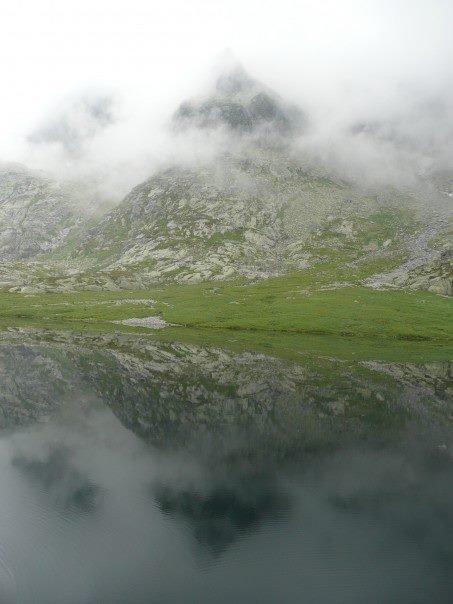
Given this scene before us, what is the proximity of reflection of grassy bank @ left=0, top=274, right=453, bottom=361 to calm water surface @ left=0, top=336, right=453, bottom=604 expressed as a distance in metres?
33.3

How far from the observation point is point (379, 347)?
8562 centimetres

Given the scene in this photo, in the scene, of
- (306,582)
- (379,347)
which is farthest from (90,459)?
(379,347)

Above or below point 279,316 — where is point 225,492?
below

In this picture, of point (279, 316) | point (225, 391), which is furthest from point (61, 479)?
point (279, 316)

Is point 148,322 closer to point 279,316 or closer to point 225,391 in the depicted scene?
point 279,316

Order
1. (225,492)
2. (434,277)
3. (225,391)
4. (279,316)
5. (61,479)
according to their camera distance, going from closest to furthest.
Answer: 1. (225,492)
2. (61,479)
3. (225,391)
4. (279,316)
5. (434,277)

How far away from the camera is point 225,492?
2794 centimetres

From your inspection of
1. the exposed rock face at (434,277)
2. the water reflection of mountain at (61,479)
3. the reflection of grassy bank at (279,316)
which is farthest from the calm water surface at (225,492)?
the exposed rock face at (434,277)

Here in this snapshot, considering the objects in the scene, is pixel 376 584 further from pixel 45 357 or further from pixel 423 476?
pixel 45 357

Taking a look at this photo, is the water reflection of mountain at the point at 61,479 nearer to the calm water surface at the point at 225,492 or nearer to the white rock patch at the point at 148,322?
the calm water surface at the point at 225,492

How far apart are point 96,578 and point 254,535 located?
28.7 ft

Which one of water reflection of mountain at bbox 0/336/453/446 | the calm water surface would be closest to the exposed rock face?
water reflection of mountain at bbox 0/336/453/446

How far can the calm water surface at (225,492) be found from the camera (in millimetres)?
20125

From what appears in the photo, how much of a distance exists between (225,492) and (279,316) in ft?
288
